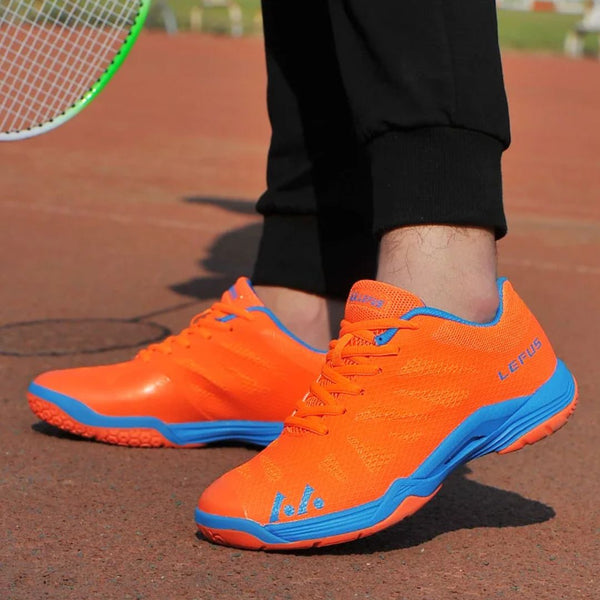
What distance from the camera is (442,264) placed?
1.53m

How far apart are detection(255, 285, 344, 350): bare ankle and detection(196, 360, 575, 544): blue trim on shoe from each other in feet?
1.53

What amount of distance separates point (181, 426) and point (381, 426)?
1.71ft

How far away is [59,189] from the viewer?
207 inches

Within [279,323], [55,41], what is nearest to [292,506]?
[279,323]

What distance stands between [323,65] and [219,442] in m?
0.63

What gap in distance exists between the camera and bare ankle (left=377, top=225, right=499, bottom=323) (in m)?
1.53

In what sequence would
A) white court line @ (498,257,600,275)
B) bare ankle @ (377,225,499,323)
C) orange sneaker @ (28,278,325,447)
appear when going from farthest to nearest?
white court line @ (498,257,600,275)
orange sneaker @ (28,278,325,447)
bare ankle @ (377,225,499,323)

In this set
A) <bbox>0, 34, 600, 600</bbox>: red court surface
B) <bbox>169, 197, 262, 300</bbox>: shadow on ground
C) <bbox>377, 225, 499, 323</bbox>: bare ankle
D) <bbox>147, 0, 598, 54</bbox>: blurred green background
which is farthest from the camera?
<bbox>147, 0, 598, 54</bbox>: blurred green background

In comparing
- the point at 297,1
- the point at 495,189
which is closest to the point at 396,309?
the point at 495,189

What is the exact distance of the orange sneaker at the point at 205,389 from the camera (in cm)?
189

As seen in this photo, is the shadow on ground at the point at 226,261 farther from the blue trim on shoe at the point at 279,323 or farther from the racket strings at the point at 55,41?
the blue trim on shoe at the point at 279,323

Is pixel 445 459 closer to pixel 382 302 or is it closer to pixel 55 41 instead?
pixel 382 302

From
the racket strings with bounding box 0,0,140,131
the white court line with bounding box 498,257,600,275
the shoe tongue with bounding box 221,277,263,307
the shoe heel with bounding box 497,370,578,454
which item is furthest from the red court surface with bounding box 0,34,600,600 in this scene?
the racket strings with bounding box 0,0,140,131

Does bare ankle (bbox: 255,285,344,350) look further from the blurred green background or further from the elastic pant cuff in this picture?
the blurred green background
